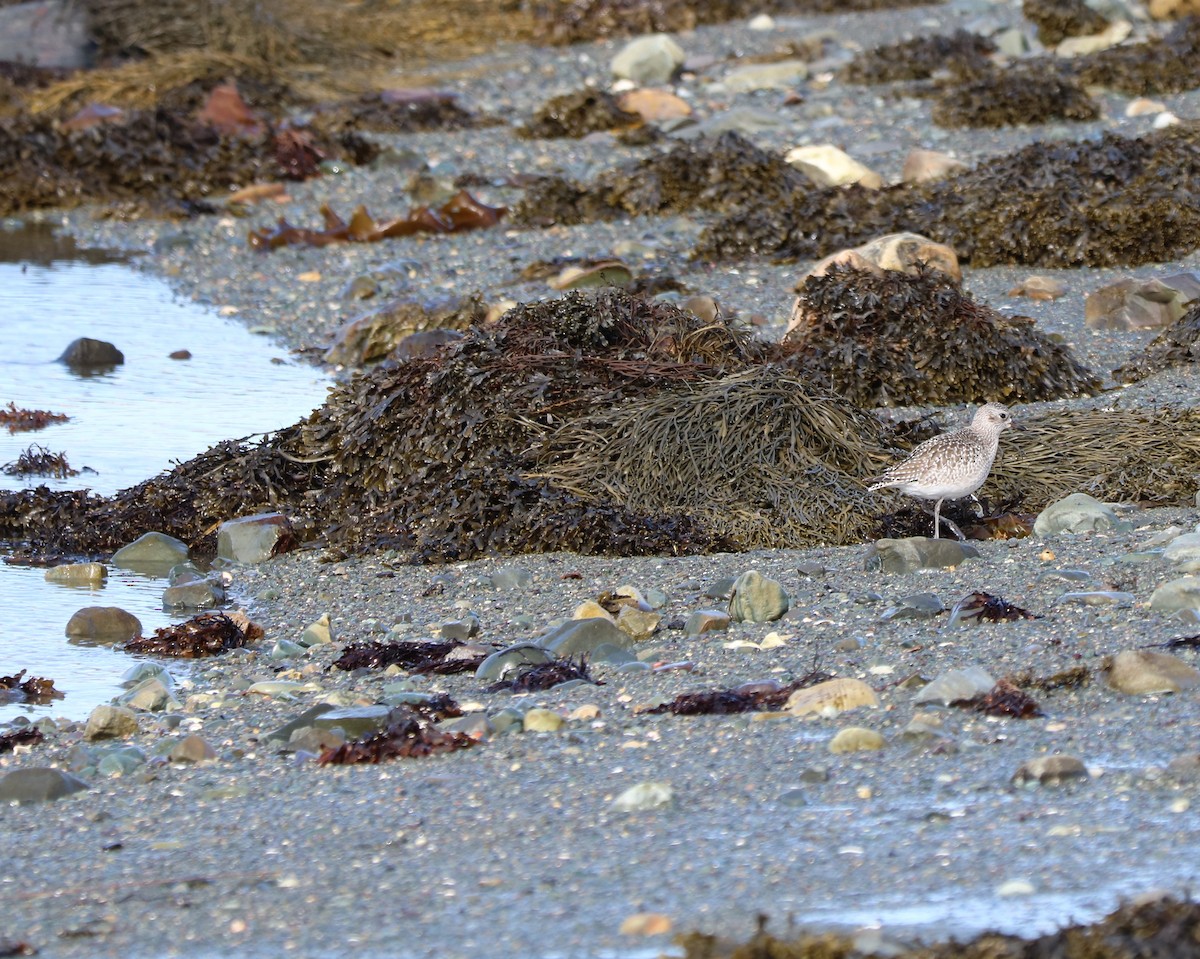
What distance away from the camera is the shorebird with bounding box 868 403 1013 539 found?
5.96 metres

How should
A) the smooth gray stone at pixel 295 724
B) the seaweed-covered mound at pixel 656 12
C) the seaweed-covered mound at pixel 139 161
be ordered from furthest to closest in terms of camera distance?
1. the seaweed-covered mound at pixel 656 12
2. the seaweed-covered mound at pixel 139 161
3. the smooth gray stone at pixel 295 724

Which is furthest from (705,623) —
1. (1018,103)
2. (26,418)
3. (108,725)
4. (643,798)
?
(1018,103)

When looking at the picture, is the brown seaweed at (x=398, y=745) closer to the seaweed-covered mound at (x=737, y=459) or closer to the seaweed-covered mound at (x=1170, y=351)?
the seaweed-covered mound at (x=737, y=459)

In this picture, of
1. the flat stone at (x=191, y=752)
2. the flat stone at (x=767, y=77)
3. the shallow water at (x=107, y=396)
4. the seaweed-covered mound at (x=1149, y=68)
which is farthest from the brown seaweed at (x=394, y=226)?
the flat stone at (x=191, y=752)

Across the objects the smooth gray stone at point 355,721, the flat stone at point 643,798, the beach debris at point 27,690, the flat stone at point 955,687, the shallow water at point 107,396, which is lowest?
the shallow water at point 107,396

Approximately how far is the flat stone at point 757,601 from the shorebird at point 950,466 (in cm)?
84

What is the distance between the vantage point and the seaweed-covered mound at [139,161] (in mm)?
14156

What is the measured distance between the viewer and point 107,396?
937cm

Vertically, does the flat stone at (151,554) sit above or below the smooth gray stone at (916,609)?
below

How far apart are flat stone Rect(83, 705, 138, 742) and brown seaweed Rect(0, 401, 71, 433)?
4246 mm

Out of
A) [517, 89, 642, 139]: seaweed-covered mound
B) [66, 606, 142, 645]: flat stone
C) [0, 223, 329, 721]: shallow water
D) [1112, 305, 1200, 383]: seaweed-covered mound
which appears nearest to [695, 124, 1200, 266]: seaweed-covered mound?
[1112, 305, 1200, 383]: seaweed-covered mound

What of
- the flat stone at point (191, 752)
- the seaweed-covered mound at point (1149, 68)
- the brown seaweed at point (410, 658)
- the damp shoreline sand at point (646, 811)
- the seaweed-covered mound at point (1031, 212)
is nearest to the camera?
the damp shoreline sand at point (646, 811)

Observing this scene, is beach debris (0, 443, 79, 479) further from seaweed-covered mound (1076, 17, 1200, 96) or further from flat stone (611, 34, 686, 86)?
flat stone (611, 34, 686, 86)

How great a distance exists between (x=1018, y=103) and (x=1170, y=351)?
552 cm
